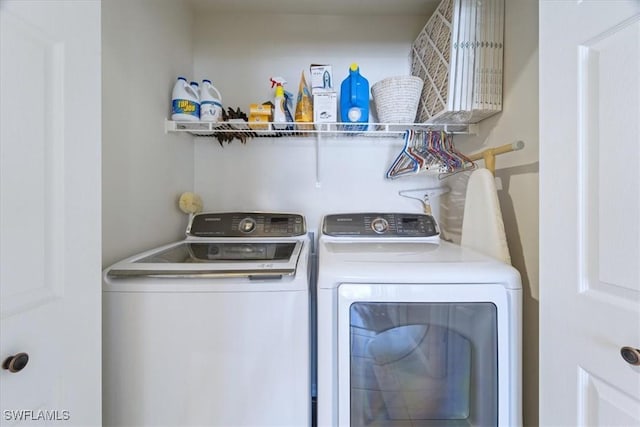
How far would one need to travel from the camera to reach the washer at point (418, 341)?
2.93ft

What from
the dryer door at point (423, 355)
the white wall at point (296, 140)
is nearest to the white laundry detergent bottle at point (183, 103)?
the white wall at point (296, 140)

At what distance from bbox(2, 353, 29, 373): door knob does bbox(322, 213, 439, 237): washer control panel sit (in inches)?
43.9

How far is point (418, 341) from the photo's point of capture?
98cm

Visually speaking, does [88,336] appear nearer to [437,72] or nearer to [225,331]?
Answer: [225,331]

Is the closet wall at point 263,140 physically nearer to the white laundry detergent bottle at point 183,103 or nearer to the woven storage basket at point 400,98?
the white laundry detergent bottle at point 183,103

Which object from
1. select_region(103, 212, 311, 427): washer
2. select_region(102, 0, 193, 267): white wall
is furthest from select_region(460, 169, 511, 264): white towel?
select_region(102, 0, 193, 267): white wall

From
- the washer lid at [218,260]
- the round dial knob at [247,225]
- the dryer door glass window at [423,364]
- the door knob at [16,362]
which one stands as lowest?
the dryer door glass window at [423,364]

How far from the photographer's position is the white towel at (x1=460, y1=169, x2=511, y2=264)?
3.47 feet

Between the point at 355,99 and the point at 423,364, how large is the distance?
1280 mm

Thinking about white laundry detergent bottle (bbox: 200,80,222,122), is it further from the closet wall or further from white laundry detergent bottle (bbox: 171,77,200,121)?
the closet wall
